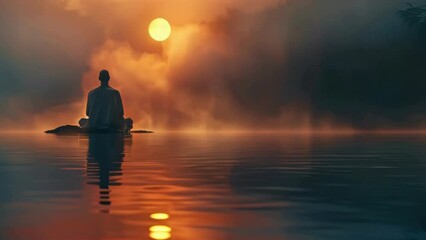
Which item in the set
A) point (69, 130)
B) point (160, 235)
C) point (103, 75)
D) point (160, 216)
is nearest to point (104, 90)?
point (103, 75)

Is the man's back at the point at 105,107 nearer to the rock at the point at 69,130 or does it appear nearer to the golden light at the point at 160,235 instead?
the rock at the point at 69,130

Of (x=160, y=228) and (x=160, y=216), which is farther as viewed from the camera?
(x=160, y=216)

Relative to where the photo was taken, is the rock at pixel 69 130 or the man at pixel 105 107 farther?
the rock at pixel 69 130

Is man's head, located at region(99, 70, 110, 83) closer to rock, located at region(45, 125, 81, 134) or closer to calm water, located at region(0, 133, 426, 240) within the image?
rock, located at region(45, 125, 81, 134)

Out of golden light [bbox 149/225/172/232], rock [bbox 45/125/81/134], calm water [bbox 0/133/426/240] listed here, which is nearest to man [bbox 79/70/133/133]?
rock [bbox 45/125/81/134]

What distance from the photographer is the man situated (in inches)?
2359

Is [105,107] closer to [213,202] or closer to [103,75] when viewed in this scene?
[103,75]

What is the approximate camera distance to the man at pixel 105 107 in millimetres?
59906

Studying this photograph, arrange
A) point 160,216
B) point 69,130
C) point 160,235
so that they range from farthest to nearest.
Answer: point 69,130, point 160,216, point 160,235

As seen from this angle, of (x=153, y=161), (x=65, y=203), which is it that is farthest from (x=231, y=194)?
(x=153, y=161)

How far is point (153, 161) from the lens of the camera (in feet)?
84.5

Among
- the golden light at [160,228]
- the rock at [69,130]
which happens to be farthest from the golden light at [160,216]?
the rock at [69,130]

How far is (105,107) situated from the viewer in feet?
197

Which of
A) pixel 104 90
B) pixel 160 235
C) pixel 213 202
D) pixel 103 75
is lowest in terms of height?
pixel 160 235
